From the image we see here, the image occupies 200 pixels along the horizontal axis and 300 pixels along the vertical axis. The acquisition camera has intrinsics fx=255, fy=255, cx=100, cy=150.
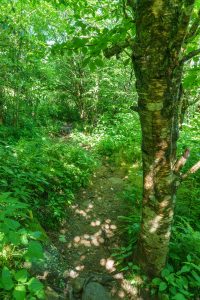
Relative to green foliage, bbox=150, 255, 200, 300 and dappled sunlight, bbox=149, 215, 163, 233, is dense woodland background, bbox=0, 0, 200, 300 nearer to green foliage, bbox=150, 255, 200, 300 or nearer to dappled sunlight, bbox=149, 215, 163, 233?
green foliage, bbox=150, 255, 200, 300

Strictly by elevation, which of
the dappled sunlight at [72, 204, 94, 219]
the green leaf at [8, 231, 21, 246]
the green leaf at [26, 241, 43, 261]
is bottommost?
the dappled sunlight at [72, 204, 94, 219]

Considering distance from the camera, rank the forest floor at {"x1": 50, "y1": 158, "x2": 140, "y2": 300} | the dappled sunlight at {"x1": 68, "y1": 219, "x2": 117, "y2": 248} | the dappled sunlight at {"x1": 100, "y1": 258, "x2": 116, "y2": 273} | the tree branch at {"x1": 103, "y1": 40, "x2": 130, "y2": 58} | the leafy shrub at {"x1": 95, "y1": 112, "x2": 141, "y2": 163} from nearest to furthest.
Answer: the tree branch at {"x1": 103, "y1": 40, "x2": 130, "y2": 58}, the forest floor at {"x1": 50, "y1": 158, "x2": 140, "y2": 300}, the dappled sunlight at {"x1": 100, "y1": 258, "x2": 116, "y2": 273}, the dappled sunlight at {"x1": 68, "y1": 219, "x2": 117, "y2": 248}, the leafy shrub at {"x1": 95, "y1": 112, "x2": 141, "y2": 163}

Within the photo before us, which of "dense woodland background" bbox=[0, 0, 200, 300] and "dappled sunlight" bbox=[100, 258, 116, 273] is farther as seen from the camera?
"dappled sunlight" bbox=[100, 258, 116, 273]

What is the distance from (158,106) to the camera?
95.3 inches

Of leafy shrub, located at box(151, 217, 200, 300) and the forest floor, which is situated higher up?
leafy shrub, located at box(151, 217, 200, 300)

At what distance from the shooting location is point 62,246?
4113mm

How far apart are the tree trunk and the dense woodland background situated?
280 millimetres

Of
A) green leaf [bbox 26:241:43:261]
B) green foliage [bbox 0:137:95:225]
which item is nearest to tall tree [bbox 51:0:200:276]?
green leaf [bbox 26:241:43:261]

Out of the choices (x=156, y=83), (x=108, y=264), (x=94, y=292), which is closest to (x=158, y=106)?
(x=156, y=83)

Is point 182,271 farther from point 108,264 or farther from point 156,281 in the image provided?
point 108,264

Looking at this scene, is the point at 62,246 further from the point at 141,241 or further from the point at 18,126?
the point at 18,126

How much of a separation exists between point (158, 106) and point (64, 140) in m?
7.79

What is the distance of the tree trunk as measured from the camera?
2.07 m

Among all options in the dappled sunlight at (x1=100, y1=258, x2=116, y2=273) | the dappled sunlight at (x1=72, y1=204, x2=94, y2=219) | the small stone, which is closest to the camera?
the small stone
